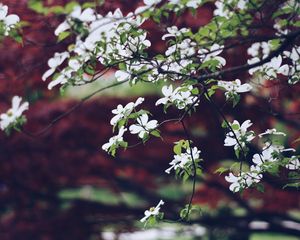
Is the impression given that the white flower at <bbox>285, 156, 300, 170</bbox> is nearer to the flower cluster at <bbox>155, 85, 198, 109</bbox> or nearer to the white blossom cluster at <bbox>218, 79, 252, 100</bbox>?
the white blossom cluster at <bbox>218, 79, 252, 100</bbox>

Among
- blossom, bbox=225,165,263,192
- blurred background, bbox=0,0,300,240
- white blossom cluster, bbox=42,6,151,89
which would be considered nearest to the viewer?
white blossom cluster, bbox=42,6,151,89

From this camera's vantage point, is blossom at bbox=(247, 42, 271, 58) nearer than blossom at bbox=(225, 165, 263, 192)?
No

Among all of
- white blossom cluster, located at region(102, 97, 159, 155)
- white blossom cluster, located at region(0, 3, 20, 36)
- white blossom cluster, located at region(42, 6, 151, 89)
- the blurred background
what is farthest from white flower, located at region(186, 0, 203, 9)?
the blurred background

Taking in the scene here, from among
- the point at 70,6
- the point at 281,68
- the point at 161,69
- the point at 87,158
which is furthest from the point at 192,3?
the point at 87,158

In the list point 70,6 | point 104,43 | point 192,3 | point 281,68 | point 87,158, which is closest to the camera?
point 70,6

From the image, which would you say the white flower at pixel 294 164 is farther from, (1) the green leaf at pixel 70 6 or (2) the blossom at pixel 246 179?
(1) the green leaf at pixel 70 6

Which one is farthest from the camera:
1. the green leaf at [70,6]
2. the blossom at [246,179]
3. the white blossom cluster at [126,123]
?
the blossom at [246,179]

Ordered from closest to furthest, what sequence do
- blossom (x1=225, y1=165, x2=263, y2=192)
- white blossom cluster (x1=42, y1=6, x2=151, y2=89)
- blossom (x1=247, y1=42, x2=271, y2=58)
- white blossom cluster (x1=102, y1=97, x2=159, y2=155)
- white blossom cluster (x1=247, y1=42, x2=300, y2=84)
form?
white blossom cluster (x1=42, y1=6, x2=151, y2=89) < white blossom cluster (x1=102, y1=97, x2=159, y2=155) < blossom (x1=225, y1=165, x2=263, y2=192) < white blossom cluster (x1=247, y1=42, x2=300, y2=84) < blossom (x1=247, y1=42, x2=271, y2=58)

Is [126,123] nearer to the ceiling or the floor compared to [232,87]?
nearer to the floor

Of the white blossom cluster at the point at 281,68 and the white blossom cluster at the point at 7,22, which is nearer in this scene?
the white blossom cluster at the point at 7,22

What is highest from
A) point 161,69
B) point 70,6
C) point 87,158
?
point 70,6

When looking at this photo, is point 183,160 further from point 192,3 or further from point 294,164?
point 192,3

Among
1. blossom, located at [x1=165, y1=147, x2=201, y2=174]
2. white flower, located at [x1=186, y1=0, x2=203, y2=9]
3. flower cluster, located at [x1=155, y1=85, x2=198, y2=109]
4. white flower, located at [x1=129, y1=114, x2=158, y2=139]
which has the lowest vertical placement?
blossom, located at [x1=165, y1=147, x2=201, y2=174]

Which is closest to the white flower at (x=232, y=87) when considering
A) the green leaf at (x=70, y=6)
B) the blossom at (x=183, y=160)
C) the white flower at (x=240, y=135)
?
the white flower at (x=240, y=135)
